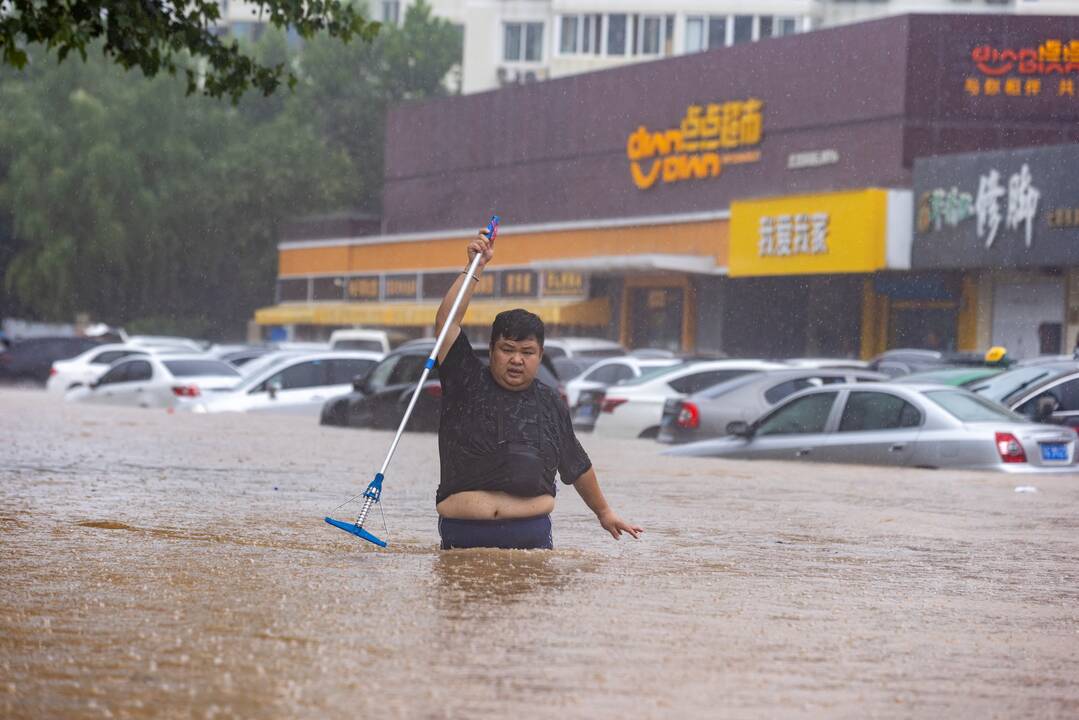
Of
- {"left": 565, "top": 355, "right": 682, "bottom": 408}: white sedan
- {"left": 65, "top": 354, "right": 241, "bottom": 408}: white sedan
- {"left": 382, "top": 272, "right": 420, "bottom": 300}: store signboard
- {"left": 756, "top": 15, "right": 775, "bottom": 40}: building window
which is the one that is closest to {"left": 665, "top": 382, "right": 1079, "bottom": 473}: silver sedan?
{"left": 565, "top": 355, "right": 682, "bottom": 408}: white sedan

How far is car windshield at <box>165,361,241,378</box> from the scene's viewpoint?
31.4m

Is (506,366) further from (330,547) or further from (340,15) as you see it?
(340,15)

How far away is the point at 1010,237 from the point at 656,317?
14416 millimetres

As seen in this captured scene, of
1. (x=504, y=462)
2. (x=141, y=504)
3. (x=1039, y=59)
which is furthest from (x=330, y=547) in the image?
(x=1039, y=59)

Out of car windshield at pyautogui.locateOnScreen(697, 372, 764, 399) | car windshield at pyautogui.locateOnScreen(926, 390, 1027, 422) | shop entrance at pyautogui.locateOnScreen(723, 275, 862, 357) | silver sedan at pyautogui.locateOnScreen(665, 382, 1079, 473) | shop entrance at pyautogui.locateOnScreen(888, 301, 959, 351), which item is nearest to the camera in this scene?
silver sedan at pyautogui.locateOnScreen(665, 382, 1079, 473)

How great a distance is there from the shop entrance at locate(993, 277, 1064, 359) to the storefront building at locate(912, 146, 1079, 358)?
0.02m

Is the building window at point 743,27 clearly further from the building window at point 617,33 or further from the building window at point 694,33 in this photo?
the building window at point 617,33

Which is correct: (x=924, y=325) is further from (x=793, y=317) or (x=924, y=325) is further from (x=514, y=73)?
(x=514, y=73)

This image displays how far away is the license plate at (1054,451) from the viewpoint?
56.4 feet

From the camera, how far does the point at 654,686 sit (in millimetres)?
6402

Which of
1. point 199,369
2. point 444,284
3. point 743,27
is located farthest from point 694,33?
point 199,369

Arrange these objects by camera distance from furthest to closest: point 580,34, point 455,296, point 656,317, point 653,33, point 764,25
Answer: point 580,34 < point 764,25 < point 653,33 < point 656,317 < point 455,296

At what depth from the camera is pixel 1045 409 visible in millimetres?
18703

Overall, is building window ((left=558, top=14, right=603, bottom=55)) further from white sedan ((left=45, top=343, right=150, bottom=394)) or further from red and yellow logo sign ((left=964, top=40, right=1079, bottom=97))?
white sedan ((left=45, top=343, right=150, bottom=394))
